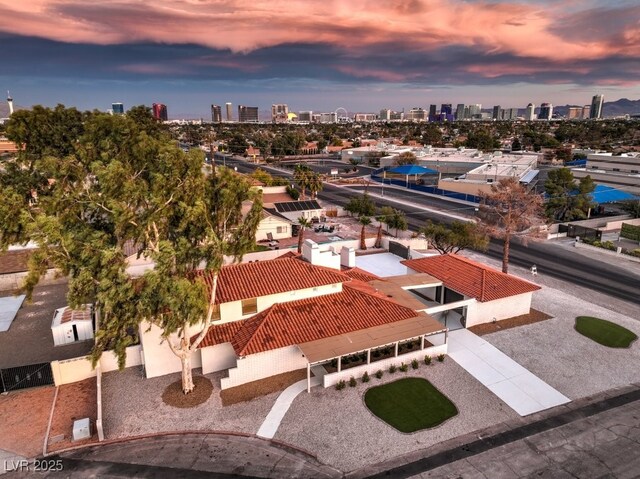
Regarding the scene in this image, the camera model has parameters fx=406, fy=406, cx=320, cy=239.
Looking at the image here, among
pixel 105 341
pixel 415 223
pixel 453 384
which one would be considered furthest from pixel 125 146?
pixel 415 223

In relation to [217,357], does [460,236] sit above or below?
above

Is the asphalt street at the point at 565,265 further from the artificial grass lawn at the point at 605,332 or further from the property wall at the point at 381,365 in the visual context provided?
the property wall at the point at 381,365

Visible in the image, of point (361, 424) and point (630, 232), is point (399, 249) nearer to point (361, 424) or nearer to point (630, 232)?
point (361, 424)

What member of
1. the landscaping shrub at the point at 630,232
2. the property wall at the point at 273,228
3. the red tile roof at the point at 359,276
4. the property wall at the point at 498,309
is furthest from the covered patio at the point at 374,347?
the landscaping shrub at the point at 630,232

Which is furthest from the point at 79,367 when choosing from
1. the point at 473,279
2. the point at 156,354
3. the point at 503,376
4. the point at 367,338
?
the point at 473,279

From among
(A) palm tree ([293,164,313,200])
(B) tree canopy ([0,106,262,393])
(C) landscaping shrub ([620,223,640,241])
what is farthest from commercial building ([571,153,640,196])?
(B) tree canopy ([0,106,262,393])

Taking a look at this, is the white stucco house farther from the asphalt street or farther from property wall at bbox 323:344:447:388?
the asphalt street
